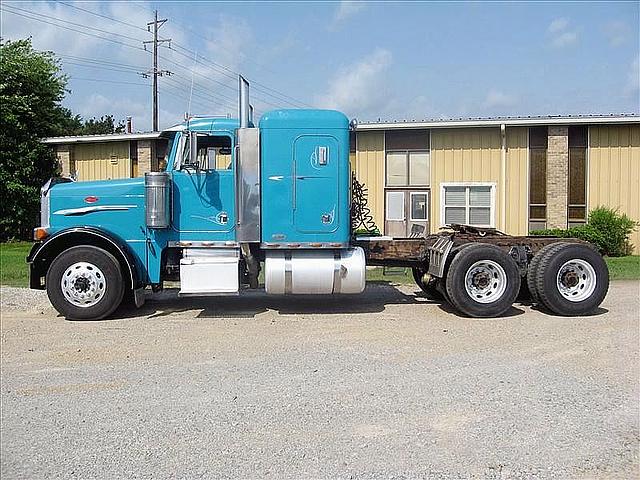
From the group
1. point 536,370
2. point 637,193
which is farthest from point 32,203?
point 536,370

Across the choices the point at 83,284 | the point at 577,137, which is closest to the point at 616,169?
the point at 577,137

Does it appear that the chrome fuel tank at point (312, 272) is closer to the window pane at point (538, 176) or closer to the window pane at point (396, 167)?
the window pane at point (396, 167)

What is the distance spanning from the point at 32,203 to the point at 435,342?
25681 mm

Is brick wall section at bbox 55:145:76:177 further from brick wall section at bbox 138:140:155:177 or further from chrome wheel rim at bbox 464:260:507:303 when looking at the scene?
chrome wheel rim at bbox 464:260:507:303

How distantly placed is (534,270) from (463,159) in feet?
44.1

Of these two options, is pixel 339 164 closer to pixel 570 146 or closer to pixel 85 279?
pixel 85 279

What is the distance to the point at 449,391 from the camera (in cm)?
643

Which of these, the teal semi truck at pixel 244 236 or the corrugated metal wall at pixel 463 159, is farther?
Answer: the corrugated metal wall at pixel 463 159

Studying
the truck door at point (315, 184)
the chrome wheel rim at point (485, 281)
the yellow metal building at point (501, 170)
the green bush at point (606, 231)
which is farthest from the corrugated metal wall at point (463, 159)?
the truck door at point (315, 184)

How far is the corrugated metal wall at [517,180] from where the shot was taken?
926 inches

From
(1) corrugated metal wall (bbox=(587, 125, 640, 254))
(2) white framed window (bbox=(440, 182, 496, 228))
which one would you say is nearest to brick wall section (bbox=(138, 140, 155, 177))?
(2) white framed window (bbox=(440, 182, 496, 228))

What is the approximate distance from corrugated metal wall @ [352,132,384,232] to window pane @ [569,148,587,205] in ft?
20.6

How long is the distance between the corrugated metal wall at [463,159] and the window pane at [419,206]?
1.15 feet

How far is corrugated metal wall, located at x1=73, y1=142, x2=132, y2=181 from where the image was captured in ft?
92.0
